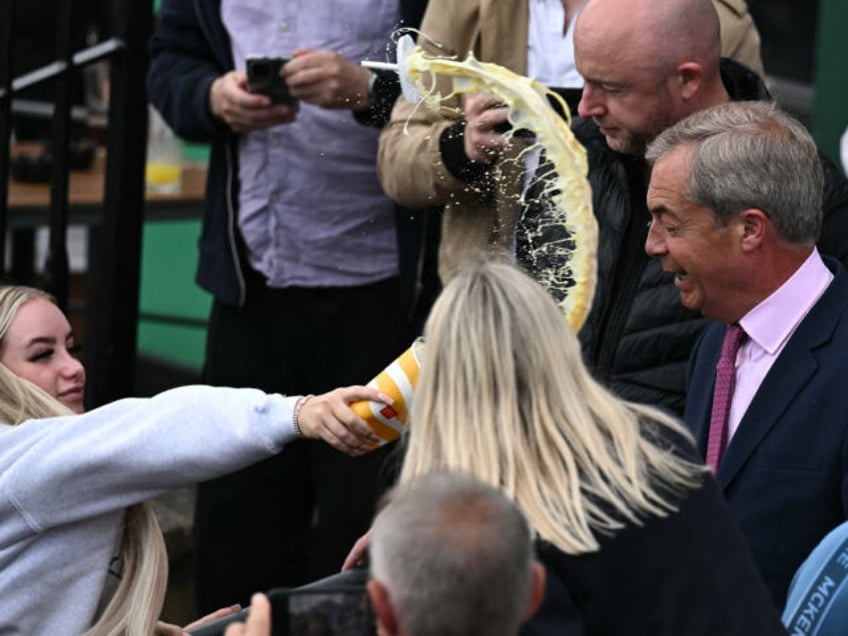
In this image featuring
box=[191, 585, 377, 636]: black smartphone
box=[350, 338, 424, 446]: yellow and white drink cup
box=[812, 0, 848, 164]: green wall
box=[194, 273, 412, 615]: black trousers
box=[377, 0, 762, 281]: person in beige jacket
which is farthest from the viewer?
box=[812, 0, 848, 164]: green wall

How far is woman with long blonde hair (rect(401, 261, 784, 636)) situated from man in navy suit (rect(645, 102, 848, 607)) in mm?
593

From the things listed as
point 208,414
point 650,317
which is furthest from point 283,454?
point 208,414

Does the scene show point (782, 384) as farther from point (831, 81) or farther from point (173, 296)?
point (173, 296)

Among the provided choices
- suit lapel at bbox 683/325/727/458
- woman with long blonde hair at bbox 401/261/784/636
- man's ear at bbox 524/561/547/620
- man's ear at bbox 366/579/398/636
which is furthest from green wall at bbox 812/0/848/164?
man's ear at bbox 366/579/398/636

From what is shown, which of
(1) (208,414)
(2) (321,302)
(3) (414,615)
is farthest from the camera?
(2) (321,302)

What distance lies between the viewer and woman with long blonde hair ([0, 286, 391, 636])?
294cm

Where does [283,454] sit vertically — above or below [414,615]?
below

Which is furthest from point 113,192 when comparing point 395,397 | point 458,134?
point 395,397

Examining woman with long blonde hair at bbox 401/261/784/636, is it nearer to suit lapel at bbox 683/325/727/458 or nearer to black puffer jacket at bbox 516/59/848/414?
suit lapel at bbox 683/325/727/458

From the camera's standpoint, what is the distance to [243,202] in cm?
460

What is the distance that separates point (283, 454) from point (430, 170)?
105 centimetres

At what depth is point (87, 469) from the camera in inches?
116

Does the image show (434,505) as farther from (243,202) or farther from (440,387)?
(243,202)

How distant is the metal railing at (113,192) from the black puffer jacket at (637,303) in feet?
5.69
